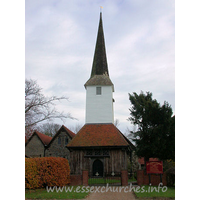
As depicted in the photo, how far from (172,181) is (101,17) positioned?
2463cm

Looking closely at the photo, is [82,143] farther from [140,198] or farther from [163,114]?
[140,198]

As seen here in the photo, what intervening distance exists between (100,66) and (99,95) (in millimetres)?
4482

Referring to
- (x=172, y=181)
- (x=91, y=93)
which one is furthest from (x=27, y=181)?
(x=91, y=93)

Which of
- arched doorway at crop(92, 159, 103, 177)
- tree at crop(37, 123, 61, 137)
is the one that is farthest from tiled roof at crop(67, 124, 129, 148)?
tree at crop(37, 123, 61, 137)

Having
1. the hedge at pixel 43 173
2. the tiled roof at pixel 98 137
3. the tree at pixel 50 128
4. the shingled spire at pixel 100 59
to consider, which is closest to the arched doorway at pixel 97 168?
the tiled roof at pixel 98 137

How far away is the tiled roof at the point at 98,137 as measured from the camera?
69.2 feet

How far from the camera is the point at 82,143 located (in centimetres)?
2141

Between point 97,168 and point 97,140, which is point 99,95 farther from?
point 97,168

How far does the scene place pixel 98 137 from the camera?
22.1 meters

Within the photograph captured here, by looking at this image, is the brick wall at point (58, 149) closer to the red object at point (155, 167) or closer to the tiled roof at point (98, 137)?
the tiled roof at point (98, 137)

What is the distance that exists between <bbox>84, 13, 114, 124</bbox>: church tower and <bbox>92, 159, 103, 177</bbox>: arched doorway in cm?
518

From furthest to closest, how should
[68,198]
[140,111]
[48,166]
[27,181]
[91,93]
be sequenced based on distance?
[91,93] → [140,111] → [48,166] → [27,181] → [68,198]

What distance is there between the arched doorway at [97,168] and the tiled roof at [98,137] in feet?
5.74

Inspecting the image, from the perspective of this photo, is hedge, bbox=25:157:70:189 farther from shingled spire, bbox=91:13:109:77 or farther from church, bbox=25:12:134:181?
shingled spire, bbox=91:13:109:77
